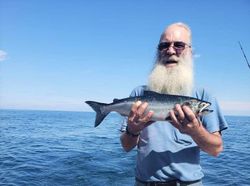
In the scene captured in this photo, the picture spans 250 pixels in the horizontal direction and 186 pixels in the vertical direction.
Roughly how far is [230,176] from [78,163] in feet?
25.0

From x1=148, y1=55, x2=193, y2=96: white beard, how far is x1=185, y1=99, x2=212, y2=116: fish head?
0.39m

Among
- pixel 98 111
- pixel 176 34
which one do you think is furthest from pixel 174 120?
pixel 98 111

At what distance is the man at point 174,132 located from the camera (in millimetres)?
3939

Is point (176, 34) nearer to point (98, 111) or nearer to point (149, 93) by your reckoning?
point (149, 93)

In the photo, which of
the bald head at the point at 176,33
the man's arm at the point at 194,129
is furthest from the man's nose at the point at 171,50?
the man's arm at the point at 194,129

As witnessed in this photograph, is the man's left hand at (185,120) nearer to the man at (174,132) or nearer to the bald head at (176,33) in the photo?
the man at (174,132)

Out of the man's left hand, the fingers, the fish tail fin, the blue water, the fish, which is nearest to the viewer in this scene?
the man's left hand

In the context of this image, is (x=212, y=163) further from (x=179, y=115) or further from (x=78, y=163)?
(x=179, y=115)

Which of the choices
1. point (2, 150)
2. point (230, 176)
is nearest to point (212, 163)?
point (230, 176)

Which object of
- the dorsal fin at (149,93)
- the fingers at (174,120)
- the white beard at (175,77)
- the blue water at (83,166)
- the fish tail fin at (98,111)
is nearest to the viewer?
the fingers at (174,120)

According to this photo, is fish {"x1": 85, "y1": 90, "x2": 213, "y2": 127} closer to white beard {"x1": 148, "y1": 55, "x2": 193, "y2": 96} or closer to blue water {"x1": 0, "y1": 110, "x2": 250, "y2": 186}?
white beard {"x1": 148, "y1": 55, "x2": 193, "y2": 96}

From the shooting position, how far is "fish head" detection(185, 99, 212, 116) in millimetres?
3936

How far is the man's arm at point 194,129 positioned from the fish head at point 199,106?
0.13 m

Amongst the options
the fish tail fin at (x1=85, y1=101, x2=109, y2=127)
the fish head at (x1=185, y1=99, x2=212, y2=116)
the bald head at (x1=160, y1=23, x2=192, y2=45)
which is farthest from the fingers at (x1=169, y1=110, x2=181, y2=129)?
the fish tail fin at (x1=85, y1=101, x2=109, y2=127)
